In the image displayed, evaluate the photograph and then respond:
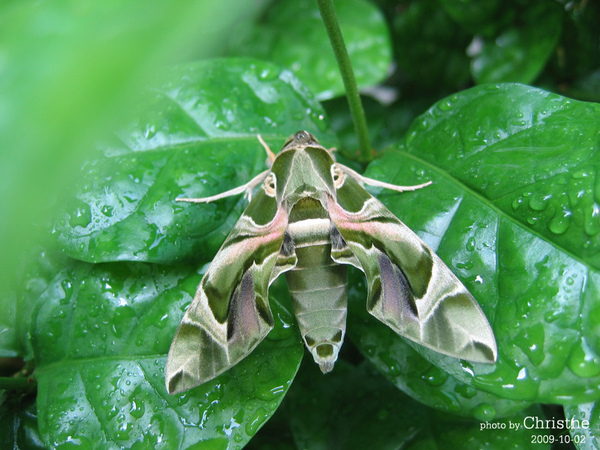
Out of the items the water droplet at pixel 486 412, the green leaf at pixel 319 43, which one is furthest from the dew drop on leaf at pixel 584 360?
the green leaf at pixel 319 43

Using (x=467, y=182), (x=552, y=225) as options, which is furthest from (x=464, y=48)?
(x=552, y=225)

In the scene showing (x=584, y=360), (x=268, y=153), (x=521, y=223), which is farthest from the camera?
(x=268, y=153)

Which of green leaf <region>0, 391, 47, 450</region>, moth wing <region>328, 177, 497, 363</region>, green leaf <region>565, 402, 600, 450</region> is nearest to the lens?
moth wing <region>328, 177, 497, 363</region>

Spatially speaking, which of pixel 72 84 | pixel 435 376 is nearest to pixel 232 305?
pixel 435 376

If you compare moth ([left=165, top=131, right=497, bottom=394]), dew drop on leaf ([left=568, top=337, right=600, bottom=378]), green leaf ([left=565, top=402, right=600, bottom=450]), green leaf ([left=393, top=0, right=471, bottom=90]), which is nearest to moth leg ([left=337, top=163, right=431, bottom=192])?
moth ([left=165, top=131, right=497, bottom=394])

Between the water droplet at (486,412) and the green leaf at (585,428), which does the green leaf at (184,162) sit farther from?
the green leaf at (585,428)

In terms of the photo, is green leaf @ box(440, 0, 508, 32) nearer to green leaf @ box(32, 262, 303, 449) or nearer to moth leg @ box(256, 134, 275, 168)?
moth leg @ box(256, 134, 275, 168)

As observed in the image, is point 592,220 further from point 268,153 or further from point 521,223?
point 268,153
